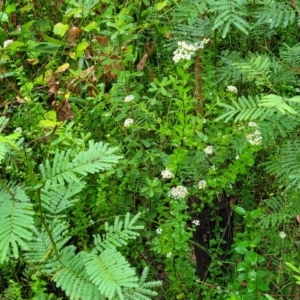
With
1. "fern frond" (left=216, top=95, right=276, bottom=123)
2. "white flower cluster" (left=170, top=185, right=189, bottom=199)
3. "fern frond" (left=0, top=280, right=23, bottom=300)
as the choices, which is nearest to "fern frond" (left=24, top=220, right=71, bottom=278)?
"fern frond" (left=0, top=280, right=23, bottom=300)

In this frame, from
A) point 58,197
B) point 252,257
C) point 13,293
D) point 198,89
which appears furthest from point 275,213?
point 13,293

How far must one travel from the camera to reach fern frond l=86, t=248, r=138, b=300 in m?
1.11

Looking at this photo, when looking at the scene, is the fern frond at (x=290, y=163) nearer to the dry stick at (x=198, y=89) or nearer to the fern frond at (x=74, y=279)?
the dry stick at (x=198, y=89)

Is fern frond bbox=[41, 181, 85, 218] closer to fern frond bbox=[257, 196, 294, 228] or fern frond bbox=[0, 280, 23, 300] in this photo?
fern frond bbox=[0, 280, 23, 300]

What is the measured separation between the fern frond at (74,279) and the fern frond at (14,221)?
0.57 ft

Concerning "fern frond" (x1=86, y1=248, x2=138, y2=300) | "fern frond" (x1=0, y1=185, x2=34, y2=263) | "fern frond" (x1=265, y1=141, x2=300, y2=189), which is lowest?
"fern frond" (x1=265, y1=141, x2=300, y2=189)

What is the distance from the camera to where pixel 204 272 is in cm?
197

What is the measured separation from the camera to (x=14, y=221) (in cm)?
108

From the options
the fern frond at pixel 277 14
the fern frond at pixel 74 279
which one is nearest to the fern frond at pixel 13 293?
the fern frond at pixel 74 279

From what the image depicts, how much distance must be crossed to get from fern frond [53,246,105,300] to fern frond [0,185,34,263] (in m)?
0.17

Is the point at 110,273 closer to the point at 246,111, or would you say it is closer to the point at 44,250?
the point at 44,250

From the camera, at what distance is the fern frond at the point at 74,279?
118 centimetres

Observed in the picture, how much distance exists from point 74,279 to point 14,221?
0.24 metres

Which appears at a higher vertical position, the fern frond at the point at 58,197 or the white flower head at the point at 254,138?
the fern frond at the point at 58,197
